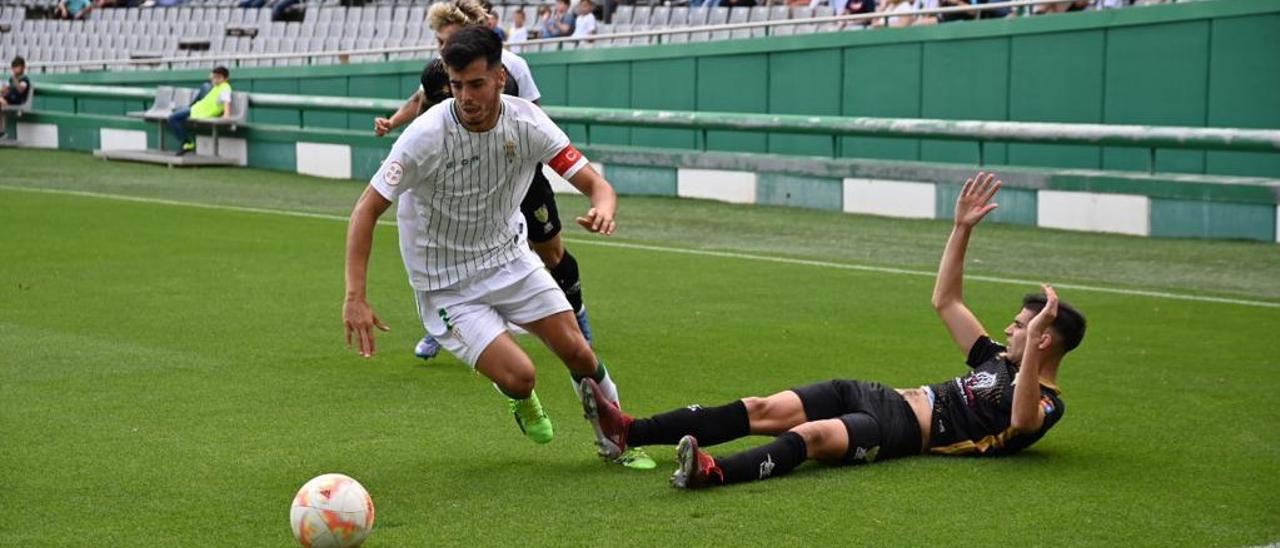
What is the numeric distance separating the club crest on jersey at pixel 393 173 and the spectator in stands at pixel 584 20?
19.2 m

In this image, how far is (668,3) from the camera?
27.0 m

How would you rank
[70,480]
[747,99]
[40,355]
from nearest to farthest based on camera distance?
[70,480]
[40,355]
[747,99]

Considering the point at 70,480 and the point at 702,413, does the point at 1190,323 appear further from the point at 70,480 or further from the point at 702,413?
the point at 70,480

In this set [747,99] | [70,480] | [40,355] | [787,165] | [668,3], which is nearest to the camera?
[70,480]

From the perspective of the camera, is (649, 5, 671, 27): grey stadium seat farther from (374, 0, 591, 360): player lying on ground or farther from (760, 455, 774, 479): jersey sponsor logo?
(760, 455, 774, 479): jersey sponsor logo

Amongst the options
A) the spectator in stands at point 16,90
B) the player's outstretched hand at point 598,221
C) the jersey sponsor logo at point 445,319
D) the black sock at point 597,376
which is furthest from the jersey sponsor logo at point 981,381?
the spectator in stands at point 16,90

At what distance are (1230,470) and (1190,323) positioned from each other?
4.32 m

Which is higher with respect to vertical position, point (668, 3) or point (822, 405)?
point (668, 3)

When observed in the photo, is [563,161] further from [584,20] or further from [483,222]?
[584,20]

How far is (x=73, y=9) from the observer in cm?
4231

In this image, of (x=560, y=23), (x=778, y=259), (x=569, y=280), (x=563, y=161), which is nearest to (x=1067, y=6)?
(x=778, y=259)

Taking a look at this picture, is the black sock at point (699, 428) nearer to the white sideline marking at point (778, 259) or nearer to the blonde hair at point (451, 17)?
the blonde hair at point (451, 17)

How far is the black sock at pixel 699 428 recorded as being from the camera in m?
7.25

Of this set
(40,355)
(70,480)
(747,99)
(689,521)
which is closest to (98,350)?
(40,355)
